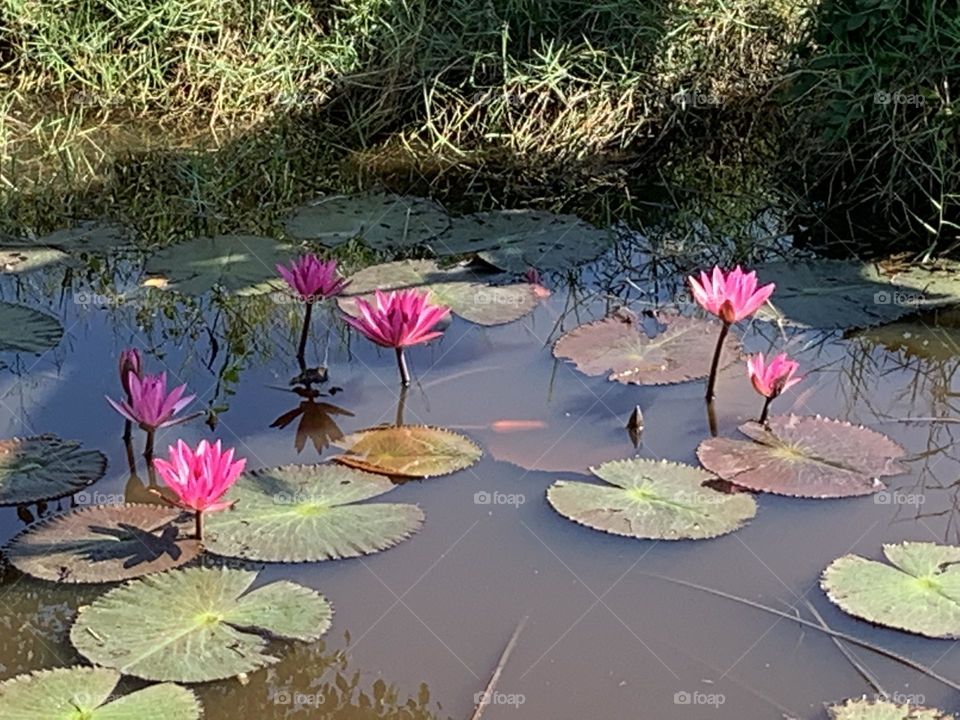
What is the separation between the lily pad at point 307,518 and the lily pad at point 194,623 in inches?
3.8

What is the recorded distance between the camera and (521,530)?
8.35 ft

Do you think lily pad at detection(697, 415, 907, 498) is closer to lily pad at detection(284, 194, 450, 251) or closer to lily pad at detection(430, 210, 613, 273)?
lily pad at detection(430, 210, 613, 273)

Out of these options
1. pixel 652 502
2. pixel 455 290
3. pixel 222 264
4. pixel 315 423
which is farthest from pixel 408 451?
pixel 222 264

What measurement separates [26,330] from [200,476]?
1236mm

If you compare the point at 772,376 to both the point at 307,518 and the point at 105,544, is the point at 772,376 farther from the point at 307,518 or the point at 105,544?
the point at 105,544

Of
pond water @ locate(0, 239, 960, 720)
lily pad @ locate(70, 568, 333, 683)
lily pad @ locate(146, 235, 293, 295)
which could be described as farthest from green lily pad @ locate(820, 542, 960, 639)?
lily pad @ locate(146, 235, 293, 295)

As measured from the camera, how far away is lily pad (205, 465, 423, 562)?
245 cm

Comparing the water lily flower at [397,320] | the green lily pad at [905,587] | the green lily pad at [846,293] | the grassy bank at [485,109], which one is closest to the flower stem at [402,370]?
the water lily flower at [397,320]

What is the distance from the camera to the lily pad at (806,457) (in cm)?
265

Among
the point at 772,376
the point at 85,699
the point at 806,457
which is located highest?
the point at 772,376

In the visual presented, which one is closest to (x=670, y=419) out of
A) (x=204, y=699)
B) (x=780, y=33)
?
(x=204, y=699)

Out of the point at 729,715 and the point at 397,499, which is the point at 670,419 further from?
the point at 729,715

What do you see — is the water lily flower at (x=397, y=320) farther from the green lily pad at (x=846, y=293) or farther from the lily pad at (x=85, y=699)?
the lily pad at (x=85, y=699)

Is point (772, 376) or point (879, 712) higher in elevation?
point (772, 376)
